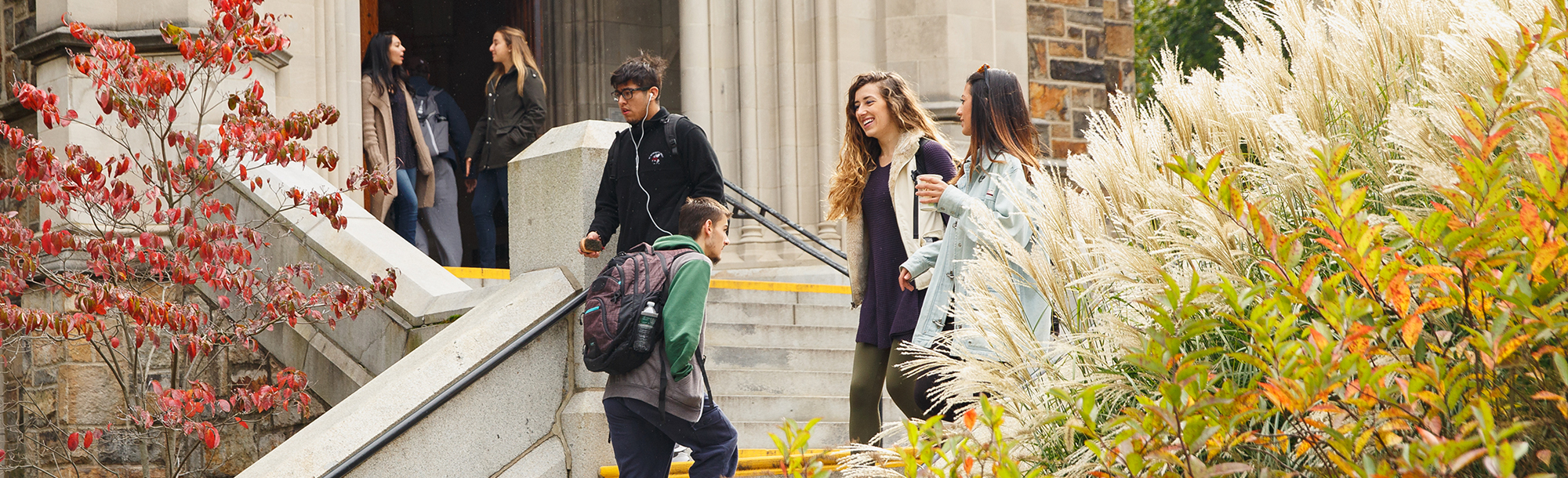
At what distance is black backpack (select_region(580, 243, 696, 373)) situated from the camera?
401cm

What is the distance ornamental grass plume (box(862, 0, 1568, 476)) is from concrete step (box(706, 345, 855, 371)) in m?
4.80

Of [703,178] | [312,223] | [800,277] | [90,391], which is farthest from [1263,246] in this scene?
[800,277]

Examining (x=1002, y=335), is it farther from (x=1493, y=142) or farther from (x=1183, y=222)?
(x=1493, y=142)

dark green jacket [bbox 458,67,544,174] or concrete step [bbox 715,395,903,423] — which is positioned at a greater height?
dark green jacket [bbox 458,67,544,174]

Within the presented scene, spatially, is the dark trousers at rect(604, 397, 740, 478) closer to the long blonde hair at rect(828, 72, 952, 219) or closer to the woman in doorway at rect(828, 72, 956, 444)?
the woman in doorway at rect(828, 72, 956, 444)

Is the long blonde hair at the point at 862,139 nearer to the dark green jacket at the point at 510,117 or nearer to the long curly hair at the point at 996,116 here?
the long curly hair at the point at 996,116

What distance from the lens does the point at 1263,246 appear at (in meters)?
1.62

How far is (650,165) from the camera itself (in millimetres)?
5105

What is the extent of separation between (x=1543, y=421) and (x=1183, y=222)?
20.0 inches

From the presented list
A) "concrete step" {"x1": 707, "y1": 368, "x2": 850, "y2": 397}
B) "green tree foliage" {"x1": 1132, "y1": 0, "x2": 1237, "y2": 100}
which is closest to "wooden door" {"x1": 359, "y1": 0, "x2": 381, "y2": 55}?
"concrete step" {"x1": 707, "y1": 368, "x2": 850, "y2": 397}

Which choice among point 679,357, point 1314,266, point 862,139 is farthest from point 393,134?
point 1314,266

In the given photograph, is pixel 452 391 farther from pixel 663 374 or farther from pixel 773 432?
pixel 773 432

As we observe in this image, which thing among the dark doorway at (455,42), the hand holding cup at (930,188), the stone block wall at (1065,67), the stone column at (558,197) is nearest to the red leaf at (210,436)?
the stone column at (558,197)

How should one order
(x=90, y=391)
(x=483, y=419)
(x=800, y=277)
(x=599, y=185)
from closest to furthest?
(x=483, y=419) → (x=599, y=185) → (x=90, y=391) → (x=800, y=277)
